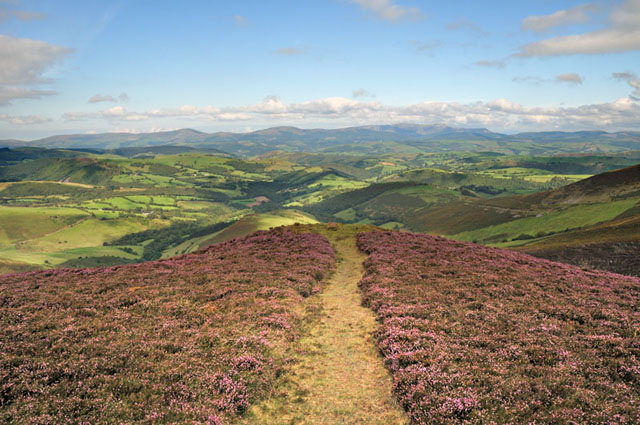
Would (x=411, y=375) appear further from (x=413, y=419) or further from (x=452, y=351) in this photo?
(x=452, y=351)

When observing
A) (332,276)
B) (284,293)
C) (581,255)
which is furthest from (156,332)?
(581,255)

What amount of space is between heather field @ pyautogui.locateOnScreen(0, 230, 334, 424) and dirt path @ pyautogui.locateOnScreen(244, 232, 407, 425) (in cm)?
96

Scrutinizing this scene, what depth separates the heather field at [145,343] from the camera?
11594 mm

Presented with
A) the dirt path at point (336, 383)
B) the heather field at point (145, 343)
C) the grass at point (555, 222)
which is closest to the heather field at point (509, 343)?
the dirt path at point (336, 383)

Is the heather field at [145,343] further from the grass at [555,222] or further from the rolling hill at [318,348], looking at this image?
the grass at [555,222]

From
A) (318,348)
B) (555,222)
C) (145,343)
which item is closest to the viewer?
(145,343)

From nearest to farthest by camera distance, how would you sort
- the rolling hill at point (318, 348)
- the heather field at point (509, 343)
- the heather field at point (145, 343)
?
the heather field at point (145, 343), the heather field at point (509, 343), the rolling hill at point (318, 348)

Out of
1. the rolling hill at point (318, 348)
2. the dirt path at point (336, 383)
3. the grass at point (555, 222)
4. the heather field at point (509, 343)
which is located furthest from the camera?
the grass at point (555, 222)

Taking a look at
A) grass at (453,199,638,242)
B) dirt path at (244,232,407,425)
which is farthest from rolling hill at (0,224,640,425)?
grass at (453,199,638,242)

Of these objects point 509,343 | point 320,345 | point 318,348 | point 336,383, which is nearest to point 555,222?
point 509,343

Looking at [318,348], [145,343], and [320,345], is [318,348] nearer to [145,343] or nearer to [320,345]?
[320,345]

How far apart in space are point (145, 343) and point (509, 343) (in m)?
19.2

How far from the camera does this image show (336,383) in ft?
47.7

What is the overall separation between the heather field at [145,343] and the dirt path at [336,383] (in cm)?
96
